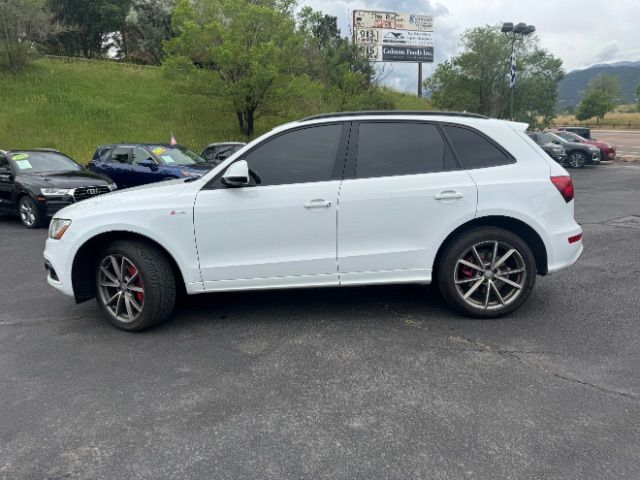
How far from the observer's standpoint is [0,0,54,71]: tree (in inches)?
1022

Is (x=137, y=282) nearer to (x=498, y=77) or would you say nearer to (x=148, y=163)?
(x=148, y=163)

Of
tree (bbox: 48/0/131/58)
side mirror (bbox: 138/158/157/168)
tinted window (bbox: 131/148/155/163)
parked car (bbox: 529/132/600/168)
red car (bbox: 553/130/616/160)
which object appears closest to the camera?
side mirror (bbox: 138/158/157/168)

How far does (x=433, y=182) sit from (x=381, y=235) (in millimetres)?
614

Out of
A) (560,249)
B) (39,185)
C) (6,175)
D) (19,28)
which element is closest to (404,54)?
(19,28)

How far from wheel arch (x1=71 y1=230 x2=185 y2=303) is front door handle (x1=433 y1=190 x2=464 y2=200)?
225 cm

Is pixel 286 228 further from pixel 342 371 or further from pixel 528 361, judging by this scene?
pixel 528 361

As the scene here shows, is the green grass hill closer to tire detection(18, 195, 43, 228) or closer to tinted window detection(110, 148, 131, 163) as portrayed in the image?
tinted window detection(110, 148, 131, 163)

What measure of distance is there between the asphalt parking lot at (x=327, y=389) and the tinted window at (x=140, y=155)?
6977 mm

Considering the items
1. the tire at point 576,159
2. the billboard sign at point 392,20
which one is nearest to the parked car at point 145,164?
the tire at point 576,159

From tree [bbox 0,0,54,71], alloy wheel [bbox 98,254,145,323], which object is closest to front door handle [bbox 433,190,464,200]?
alloy wheel [bbox 98,254,145,323]

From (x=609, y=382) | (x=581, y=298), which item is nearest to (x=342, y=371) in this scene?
(x=609, y=382)

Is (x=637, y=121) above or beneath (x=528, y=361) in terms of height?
above

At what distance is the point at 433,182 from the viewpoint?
3.93 meters

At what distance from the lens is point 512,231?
4.13m
